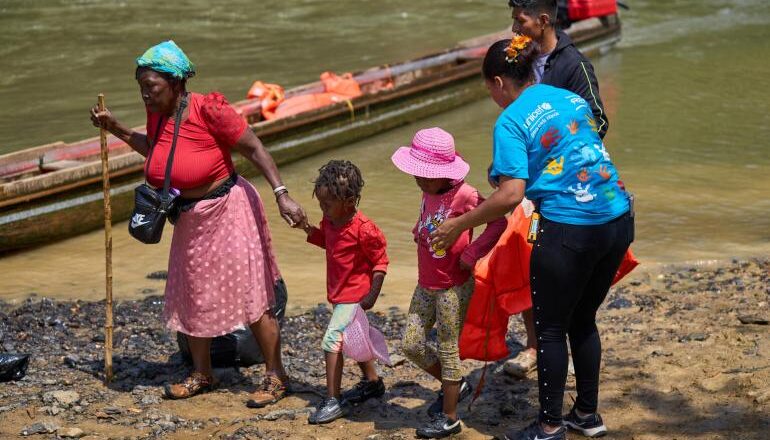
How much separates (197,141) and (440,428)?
190 centimetres

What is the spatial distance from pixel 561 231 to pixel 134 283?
490 centimetres

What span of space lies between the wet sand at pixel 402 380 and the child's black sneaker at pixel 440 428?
12 centimetres

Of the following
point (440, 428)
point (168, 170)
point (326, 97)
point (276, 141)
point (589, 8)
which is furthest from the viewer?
point (589, 8)

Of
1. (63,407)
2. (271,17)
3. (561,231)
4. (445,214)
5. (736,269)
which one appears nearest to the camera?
(561,231)

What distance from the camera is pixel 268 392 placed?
559 centimetres

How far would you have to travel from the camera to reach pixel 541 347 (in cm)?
460

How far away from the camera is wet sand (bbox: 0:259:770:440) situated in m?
5.13

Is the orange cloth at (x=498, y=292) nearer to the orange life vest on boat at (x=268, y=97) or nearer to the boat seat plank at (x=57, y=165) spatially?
the boat seat plank at (x=57, y=165)

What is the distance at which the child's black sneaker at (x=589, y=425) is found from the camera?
4.90 m

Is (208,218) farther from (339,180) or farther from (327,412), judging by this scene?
(327,412)

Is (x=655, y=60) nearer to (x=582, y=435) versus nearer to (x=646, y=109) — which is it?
(x=646, y=109)

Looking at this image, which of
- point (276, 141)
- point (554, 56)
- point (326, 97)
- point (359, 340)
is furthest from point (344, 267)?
point (326, 97)

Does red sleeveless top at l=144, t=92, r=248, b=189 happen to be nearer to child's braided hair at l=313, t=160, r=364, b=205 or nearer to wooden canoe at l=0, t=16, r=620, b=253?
child's braided hair at l=313, t=160, r=364, b=205

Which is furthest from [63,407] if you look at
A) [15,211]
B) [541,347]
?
[15,211]
